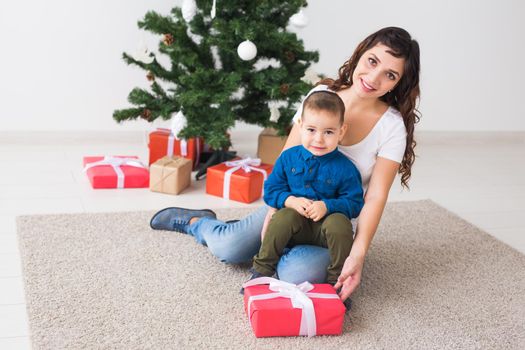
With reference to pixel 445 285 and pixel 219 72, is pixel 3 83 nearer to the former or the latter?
pixel 219 72

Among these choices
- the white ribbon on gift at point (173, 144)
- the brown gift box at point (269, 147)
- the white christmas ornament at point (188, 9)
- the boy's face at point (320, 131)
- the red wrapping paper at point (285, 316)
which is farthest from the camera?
the brown gift box at point (269, 147)

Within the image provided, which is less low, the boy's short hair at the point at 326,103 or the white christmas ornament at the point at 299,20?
the white christmas ornament at the point at 299,20

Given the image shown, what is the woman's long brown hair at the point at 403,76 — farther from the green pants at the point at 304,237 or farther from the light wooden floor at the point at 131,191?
the light wooden floor at the point at 131,191

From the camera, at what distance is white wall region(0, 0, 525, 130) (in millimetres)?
3262

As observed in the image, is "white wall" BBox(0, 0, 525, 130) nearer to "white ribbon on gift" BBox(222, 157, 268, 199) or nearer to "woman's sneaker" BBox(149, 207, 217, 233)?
"white ribbon on gift" BBox(222, 157, 268, 199)

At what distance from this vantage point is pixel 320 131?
1795 millimetres

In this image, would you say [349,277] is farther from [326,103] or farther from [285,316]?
[326,103]

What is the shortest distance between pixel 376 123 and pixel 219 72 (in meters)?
1.06

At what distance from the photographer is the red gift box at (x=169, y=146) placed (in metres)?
3.04


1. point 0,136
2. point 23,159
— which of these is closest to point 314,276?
point 23,159

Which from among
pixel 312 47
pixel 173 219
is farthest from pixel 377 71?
pixel 312 47

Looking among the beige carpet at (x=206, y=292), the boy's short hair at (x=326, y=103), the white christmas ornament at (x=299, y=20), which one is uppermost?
the white christmas ornament at (x=299, y=20)

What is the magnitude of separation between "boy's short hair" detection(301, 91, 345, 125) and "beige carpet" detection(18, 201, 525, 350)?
595mm

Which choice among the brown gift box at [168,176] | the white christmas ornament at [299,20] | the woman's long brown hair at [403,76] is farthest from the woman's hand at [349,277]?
the white christmas ornament at [299,20]
